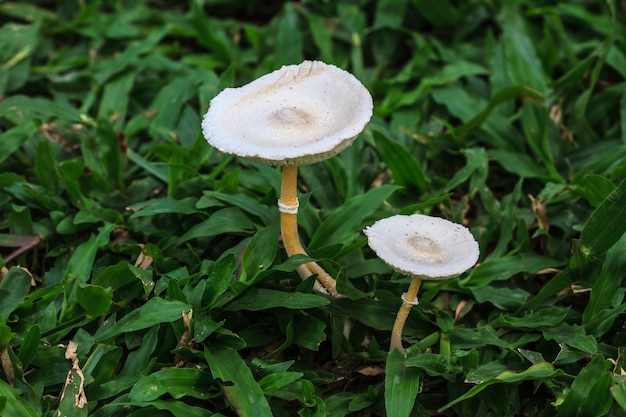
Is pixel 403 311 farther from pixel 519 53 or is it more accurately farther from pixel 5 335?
pixel 519 53

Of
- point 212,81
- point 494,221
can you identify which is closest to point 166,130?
point 212,81

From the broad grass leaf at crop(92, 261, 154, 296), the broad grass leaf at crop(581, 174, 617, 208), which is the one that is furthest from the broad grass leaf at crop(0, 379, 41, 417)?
the broad grass leaf at crop(581, 174, 617, 208)

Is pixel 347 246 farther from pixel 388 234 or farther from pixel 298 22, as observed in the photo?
pixel 298 22

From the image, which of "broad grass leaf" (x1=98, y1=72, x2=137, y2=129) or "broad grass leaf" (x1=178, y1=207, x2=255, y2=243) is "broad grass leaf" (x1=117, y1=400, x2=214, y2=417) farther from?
"broad grass leaf" (x1=98, y1=72, x2=137, y2=129)

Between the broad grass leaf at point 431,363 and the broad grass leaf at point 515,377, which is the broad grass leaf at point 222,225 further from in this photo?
the broad grass leaf at point 515,377

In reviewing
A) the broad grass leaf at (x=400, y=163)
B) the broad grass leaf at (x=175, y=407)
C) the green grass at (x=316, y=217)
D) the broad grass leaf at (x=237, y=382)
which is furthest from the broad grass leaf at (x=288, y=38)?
the broad grass leaf at (x=175, y=407)
